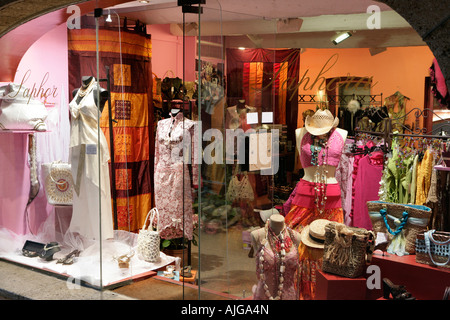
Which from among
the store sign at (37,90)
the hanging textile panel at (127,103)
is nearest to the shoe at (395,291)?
the hanging textile panel at (127,103)

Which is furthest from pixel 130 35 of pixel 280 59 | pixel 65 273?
pixel 65 273

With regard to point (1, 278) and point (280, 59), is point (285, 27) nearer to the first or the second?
point (280, 59)

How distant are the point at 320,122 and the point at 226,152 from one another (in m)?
1.14

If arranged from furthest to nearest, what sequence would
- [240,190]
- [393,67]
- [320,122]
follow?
[393,67] → [320,122] → [240,190]

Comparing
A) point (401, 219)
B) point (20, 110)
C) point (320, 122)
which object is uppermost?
point (20, 110)

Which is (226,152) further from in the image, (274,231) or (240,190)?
(274,231)

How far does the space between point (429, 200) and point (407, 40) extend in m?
1.67

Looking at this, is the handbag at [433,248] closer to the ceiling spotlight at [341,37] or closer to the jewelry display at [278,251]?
the jewelry display at [278,251]

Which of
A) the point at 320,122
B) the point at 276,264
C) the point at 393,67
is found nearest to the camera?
the point at 276,264

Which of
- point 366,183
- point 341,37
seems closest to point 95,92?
point 341,37

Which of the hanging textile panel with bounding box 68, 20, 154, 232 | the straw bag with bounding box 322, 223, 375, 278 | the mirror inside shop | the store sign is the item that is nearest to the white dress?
the mirror inside shop

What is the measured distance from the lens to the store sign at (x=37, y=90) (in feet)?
13.8

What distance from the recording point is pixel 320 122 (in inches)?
153

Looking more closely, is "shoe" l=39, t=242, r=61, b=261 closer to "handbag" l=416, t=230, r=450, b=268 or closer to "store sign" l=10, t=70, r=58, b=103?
"store sign" l=10, t=70, r=58, b=103
